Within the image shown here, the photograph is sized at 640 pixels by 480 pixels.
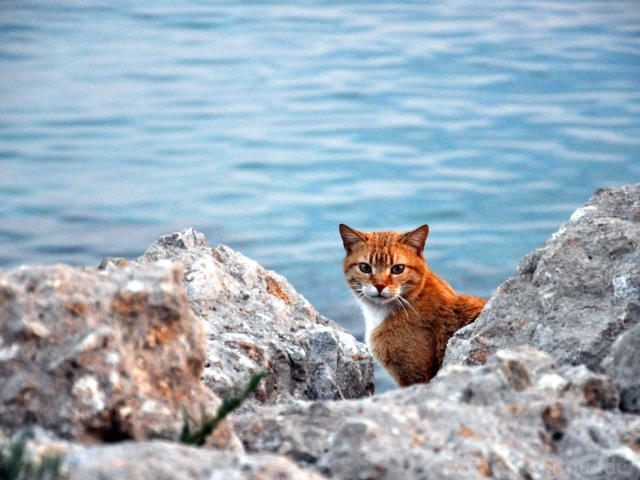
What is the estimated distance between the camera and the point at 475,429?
2371mm

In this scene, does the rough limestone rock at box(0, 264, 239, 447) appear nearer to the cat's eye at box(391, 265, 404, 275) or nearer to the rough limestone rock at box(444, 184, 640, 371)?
the rough limestone rock at box(444, 184, 640, 371)

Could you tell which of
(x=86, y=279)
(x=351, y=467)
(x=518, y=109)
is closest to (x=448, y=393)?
(x=351, y=467)

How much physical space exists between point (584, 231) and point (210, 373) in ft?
5.85

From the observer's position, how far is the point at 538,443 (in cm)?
240

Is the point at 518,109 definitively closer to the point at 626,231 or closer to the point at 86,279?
the point at 626,231

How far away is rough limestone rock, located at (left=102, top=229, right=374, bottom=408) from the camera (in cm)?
367

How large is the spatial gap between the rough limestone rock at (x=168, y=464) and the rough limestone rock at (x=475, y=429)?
274mm

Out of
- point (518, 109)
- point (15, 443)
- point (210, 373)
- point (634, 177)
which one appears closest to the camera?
point (15, 443)

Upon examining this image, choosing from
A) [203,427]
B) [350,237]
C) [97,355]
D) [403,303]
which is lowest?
[403,303]

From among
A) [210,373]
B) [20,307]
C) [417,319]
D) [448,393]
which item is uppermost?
[20,307]

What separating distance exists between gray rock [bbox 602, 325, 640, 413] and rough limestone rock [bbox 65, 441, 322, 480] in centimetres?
110

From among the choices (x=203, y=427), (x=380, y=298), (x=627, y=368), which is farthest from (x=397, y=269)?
(x=203, y=427)

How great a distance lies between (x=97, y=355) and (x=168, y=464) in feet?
1.53

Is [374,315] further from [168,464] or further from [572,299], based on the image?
[168,464]
